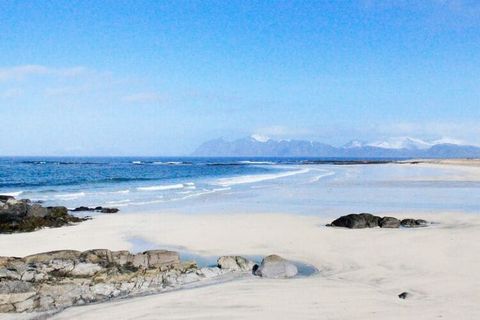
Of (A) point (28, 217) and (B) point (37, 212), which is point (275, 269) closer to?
(A) point (28, 217)

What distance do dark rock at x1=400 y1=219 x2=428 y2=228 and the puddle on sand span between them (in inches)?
288

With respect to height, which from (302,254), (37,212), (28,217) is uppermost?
(37,212)

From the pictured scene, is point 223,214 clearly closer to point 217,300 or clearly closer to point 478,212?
point 478,212

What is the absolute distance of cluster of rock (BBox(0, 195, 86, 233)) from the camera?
19422mm

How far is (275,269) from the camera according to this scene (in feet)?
37.4

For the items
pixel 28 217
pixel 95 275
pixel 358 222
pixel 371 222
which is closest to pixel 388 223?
pixel 371 222

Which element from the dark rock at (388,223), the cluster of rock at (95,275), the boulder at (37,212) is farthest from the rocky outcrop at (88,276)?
the boulder at (37,212)

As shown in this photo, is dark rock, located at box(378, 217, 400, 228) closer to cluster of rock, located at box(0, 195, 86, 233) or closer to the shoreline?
the shoreline

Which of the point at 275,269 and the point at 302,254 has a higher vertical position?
the point at 275,269

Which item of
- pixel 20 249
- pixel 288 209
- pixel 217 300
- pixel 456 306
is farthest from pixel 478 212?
pixel 20 249

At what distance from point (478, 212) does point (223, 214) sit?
11.5 metres

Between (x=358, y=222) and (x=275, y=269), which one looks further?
(x=358, y=222)

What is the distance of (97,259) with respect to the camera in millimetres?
11523

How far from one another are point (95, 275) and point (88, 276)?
189 mm
